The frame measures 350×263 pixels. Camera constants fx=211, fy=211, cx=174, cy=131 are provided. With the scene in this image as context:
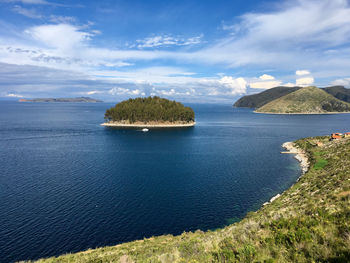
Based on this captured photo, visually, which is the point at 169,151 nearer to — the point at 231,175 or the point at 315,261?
the point at 231,175

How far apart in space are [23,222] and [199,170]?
175 ft

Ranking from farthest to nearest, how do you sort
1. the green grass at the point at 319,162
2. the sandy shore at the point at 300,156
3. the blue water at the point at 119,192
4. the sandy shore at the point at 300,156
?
the sandy shore at the point at 300,156
the sandy shore at the point at 300,156
the green grass at the point at 319,162
the blue water at the point at 119,192

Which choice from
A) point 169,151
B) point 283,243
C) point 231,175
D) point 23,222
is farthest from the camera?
point 169,151

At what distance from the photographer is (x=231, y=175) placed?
236 feet

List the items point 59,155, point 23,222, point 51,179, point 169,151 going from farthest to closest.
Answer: point 169,151 < point 59,155 < point 51,179 < point 23,222

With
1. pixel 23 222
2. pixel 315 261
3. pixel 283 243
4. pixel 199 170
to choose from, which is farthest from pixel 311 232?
pixel 199 170

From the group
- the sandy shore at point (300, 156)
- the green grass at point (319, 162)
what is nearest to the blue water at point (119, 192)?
the sandy shore at point (300, 156)

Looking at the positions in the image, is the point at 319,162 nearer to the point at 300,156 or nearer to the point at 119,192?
the point at 300,156

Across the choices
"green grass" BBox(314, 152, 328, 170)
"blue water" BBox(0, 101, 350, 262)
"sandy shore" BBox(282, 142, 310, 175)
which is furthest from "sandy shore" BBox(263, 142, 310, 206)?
"green grass" BBox(314, 152, 328, 170)

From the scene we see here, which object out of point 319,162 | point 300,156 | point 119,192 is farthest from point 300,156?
point 119,192

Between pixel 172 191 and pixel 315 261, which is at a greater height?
pixel 315 261

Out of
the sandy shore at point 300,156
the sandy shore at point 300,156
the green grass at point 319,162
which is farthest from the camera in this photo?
the sandy shore at point 300,156

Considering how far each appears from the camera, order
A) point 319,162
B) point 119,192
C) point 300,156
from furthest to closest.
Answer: point 300,156 → point 319,162 → point 119,192

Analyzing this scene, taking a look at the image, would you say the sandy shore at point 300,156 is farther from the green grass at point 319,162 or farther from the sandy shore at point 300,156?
the green grass at point 319,162
